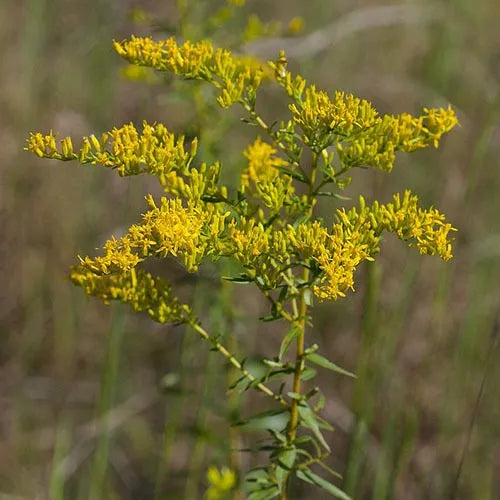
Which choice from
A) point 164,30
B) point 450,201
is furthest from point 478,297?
point 164,30

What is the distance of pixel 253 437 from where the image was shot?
104 inches

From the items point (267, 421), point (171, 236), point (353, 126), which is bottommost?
point (267, 421)

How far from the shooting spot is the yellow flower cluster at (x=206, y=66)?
4.24 feet

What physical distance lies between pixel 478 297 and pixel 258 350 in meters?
0.84

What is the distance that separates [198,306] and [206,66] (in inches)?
33.1

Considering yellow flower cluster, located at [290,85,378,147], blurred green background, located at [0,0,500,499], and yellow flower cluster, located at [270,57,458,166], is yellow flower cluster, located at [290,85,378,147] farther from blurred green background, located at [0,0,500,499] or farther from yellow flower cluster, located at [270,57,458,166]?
blurred green background, located at [0,0,500,499]

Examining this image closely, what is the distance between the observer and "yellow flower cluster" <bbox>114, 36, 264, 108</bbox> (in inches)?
50.8

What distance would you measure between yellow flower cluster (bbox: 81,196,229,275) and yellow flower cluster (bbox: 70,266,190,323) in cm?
9

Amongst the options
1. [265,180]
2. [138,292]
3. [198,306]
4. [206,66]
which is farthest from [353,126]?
[198,306]

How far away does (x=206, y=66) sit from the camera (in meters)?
1.32

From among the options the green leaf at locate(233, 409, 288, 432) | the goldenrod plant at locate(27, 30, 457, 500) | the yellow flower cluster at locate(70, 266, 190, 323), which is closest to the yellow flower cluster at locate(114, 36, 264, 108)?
the goldenrod plant at locate(27, 30, 457, 500)

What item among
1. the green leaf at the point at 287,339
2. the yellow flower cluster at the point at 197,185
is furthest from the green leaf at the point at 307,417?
the yellow flower cluster at the point at 197,185

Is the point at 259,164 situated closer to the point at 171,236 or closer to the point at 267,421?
the point at 171,236

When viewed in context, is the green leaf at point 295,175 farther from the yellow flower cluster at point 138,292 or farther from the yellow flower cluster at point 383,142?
the yellow flower cluster at point 138,292
